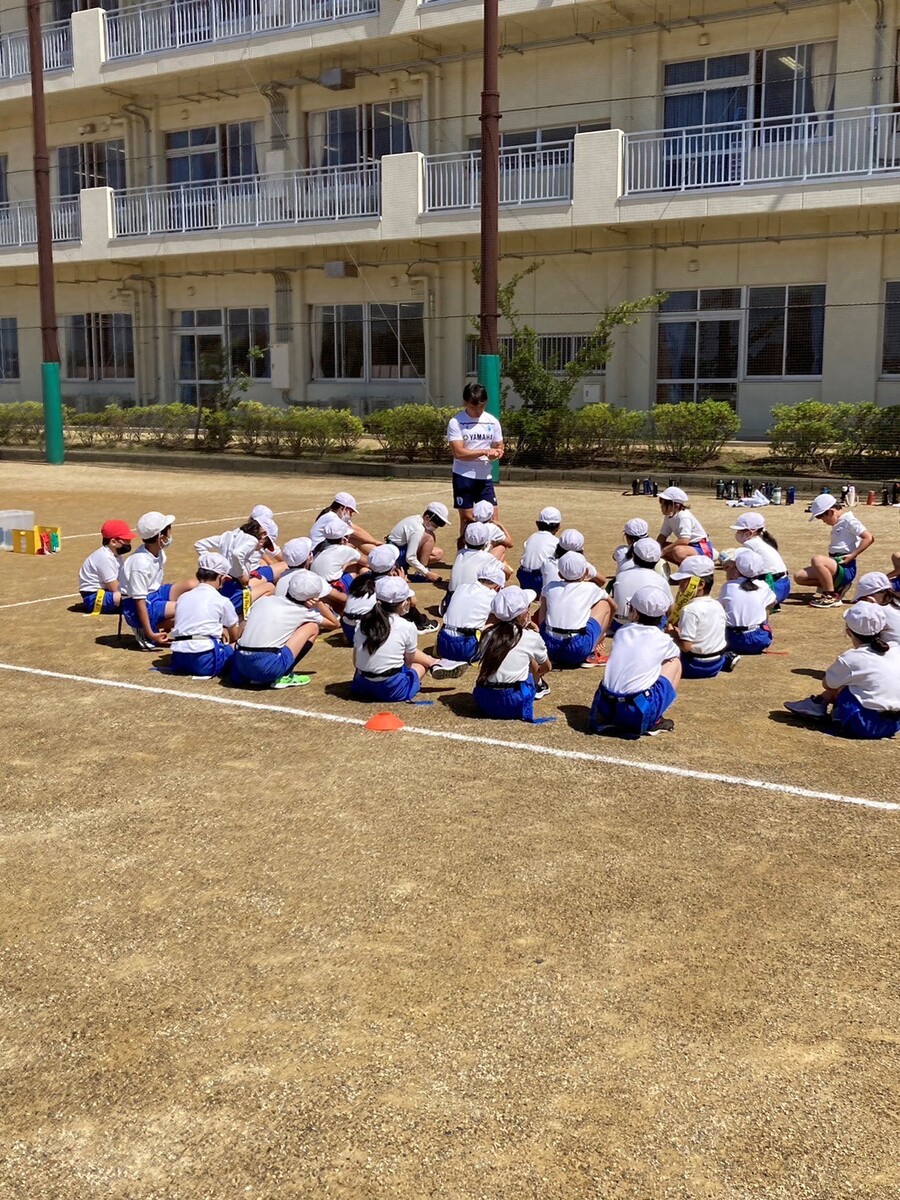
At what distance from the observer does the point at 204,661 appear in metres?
8.13

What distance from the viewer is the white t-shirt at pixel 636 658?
647 centimetres

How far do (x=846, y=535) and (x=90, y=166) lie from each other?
27.8 m

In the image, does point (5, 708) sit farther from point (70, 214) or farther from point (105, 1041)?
point (70, 214)

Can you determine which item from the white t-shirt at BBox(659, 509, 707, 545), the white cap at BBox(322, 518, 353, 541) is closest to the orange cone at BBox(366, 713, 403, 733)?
the white cap at BBox(322, 518, 353, 541)

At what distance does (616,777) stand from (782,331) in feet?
62.8

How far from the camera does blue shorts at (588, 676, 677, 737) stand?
21.2 ft

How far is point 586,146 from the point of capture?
23.3 m

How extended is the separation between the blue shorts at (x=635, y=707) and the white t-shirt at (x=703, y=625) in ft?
3.69

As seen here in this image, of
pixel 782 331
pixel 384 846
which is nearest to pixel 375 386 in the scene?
pixel 782 331

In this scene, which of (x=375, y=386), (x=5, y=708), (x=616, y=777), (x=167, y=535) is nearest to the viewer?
(x=616, y=777)

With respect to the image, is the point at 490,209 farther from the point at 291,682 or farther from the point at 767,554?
the point at 291,682

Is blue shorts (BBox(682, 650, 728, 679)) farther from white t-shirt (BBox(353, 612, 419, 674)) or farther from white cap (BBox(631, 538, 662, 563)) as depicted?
white t-shirt (BBox(353, 612, 419, 674))

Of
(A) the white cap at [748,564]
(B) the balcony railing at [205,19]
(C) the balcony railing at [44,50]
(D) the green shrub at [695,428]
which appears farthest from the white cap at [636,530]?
(C) the balcony railing at [44,50]

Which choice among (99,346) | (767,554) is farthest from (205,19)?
(767,554)
